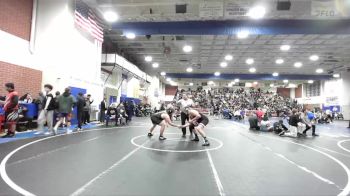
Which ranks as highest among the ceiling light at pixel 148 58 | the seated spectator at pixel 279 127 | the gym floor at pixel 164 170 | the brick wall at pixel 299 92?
the ceiling light at pixel 148 58

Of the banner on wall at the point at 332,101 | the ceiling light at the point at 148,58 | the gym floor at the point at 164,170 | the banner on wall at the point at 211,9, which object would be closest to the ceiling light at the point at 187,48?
the ceiling light at the point at 148,58

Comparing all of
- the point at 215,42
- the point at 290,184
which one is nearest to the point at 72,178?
the point at 290,184

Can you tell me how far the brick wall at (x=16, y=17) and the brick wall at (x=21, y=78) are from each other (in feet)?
4.67

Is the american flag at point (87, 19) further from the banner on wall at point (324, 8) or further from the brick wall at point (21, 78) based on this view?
the banner on wall at point (324, 8)

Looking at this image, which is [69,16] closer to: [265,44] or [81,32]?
[81,32]

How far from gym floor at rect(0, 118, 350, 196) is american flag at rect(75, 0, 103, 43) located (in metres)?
6.89

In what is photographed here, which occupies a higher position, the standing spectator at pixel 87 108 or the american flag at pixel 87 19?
the american flag at pixel 87 19

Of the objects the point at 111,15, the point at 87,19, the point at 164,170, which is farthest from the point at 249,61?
the point at 164,170

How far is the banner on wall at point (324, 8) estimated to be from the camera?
10777 mm

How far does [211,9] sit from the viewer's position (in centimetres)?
1152

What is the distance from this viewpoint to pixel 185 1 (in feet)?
37.8

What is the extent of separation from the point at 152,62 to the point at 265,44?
41.8 ft

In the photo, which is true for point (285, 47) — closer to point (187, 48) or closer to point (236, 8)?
point (187, 48)

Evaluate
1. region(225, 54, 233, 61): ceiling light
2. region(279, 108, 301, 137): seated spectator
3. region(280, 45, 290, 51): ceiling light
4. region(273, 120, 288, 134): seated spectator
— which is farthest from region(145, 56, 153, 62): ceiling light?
region(279, 108, 301, 137): seated spectator
